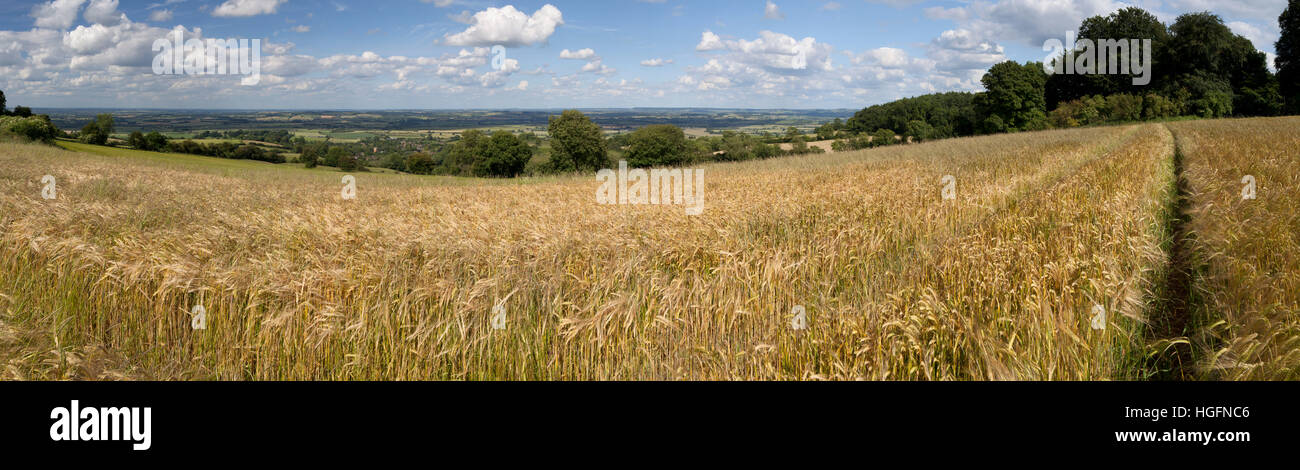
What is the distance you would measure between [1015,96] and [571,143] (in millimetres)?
51672

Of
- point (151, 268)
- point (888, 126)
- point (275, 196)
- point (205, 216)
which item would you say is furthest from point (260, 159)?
point (888, 126)

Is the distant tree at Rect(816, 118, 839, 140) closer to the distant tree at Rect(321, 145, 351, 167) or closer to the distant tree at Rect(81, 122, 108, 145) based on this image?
the distant tree at Rect(321, 145, 351, 167)

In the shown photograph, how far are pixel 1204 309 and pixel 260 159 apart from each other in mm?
60088

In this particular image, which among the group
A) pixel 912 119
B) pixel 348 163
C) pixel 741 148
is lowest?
pixel 348 163

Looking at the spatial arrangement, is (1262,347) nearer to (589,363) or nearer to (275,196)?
(589,363)

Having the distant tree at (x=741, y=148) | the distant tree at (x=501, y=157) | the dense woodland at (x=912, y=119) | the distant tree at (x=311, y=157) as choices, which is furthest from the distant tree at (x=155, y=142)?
the distant tree at (x=741, y=148)

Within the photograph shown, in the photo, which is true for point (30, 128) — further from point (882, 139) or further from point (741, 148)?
point (882, 139)

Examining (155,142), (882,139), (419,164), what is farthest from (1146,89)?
(155,142)

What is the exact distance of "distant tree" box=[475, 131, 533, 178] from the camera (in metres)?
53.4

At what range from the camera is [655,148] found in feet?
167

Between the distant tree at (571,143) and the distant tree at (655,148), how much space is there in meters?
3.76

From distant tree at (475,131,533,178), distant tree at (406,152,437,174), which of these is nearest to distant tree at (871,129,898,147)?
distant tree at (475,131,533,178)

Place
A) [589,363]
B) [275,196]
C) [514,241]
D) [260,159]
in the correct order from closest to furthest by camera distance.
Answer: [589,363] < [514,241] < [275,196] < [260,159]
